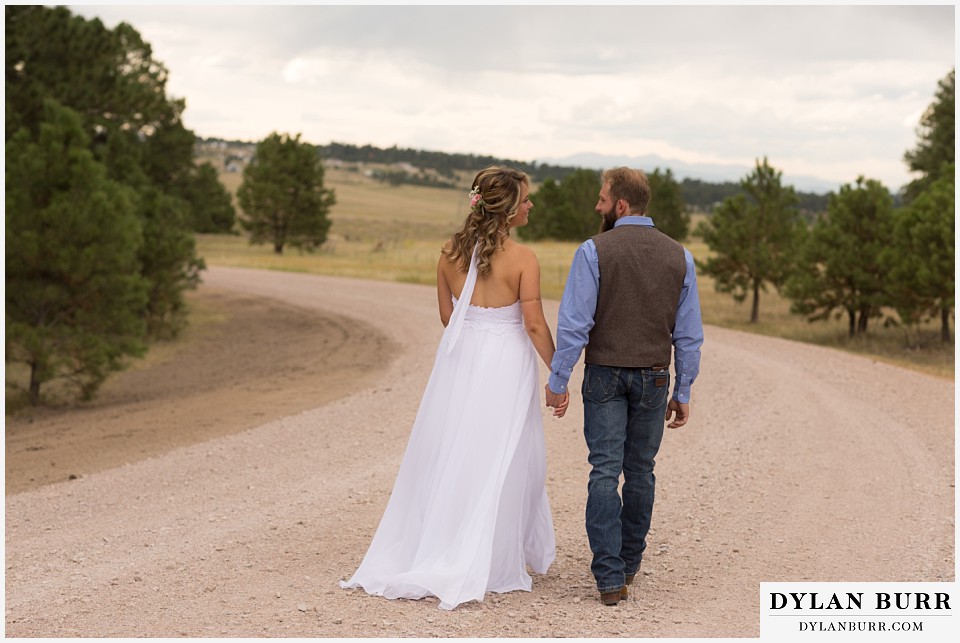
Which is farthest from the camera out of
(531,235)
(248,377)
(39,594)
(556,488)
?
(531,235)

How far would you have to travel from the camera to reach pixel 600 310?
5.48 meters

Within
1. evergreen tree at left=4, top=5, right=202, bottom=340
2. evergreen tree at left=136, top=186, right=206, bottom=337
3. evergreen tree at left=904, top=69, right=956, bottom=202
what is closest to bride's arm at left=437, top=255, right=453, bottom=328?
evergreen tree at left=4, top=5, right=202, bottom=340

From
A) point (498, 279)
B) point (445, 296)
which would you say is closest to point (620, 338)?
point (498, 279)

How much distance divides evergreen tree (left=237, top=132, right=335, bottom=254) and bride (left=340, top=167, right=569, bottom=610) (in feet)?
182

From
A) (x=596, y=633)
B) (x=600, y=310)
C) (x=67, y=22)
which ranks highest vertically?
(x=67, y=22)

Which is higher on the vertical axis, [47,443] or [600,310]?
[600,310]

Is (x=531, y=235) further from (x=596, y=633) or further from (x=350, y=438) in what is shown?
(x=596, y=633)

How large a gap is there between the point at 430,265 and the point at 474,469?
4232 centimetres

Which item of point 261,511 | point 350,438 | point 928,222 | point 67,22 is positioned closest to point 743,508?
point 261,511

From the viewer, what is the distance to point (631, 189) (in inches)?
217

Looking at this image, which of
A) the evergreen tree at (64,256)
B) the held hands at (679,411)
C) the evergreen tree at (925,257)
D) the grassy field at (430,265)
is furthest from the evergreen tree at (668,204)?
the held hands at (679,411)

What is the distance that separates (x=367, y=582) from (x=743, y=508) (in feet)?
12.3

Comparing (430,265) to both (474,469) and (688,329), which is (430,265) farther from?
(688,329)

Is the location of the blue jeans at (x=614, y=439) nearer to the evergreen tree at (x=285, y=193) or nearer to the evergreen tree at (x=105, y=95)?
the evergreen tree at (x=105, y=95)
